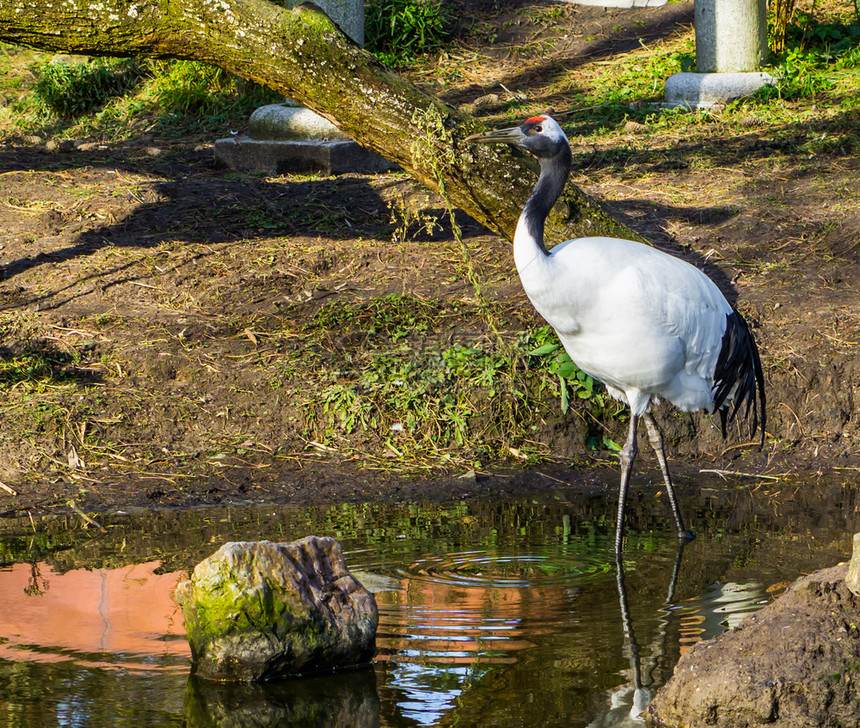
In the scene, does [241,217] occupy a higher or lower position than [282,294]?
higher

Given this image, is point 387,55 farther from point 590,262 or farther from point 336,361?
point 590,262

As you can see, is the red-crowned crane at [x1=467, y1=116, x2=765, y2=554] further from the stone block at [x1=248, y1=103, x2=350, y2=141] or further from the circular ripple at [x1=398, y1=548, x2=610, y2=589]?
the stone block at [x1=248, y1=103, x2=350, y2=141]

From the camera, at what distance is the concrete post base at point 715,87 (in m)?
10.5

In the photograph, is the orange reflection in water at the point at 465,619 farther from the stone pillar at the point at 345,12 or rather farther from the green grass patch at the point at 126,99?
the green grass patch at the point at 126,99

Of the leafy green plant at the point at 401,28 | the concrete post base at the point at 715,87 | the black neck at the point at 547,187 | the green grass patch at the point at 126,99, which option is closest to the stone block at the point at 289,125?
the green grass patch at the point at 126,99

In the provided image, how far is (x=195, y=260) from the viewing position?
7.62 metres

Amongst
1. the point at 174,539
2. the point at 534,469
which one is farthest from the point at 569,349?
the point at 174,539

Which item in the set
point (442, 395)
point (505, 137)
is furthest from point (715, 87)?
point (505, 137)

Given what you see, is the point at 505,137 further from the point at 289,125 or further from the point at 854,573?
the point at 289,125

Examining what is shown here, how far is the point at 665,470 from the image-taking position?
5.42 m

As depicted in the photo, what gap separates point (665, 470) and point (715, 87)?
6.15m

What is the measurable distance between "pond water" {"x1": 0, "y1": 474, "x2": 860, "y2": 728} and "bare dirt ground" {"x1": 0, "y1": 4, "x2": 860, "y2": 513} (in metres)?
0.41

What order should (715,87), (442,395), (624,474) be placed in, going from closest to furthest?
1. (624,474)
2. (442,395)
3. (715,87)

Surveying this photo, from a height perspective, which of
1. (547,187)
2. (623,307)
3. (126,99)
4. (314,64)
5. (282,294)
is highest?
(126,99)
